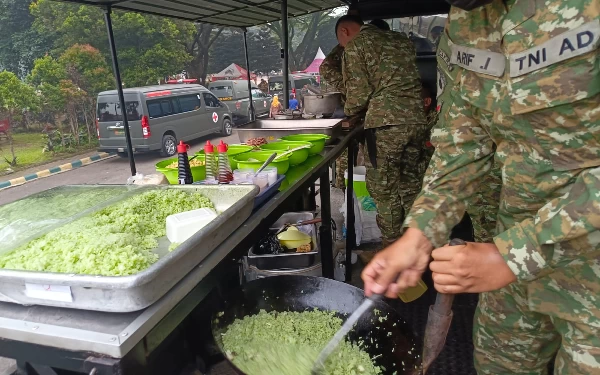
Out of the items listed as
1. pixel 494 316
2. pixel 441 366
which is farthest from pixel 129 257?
pixel 441 366

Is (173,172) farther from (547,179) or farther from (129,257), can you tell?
(547,179)

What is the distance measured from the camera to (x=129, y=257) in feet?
3.29

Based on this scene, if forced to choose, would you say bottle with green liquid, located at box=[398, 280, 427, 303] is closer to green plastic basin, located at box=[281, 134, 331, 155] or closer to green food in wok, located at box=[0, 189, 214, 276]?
green plastic basin, located at box=[281, 134, 331, 155]

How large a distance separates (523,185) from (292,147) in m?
1.30

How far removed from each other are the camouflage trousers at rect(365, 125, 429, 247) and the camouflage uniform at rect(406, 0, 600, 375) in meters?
2.01

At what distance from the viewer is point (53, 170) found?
1012 centimetres

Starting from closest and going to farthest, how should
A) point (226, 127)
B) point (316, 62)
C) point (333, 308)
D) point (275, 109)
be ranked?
1. point (333, 308)
2. point (275, 109)
3. point (226, 127)
4. point (316, 62)

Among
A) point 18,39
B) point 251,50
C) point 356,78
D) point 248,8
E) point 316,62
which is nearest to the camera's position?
point 356,78

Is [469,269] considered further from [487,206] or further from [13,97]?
[13,97]

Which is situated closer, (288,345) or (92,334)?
(92,334)

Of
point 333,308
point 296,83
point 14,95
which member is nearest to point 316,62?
point 296,83

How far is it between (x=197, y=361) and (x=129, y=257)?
1.06 m

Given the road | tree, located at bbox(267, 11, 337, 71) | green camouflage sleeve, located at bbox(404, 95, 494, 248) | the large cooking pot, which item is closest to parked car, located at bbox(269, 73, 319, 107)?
the road

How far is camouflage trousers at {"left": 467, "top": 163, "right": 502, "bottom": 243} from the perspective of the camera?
2479 mm
